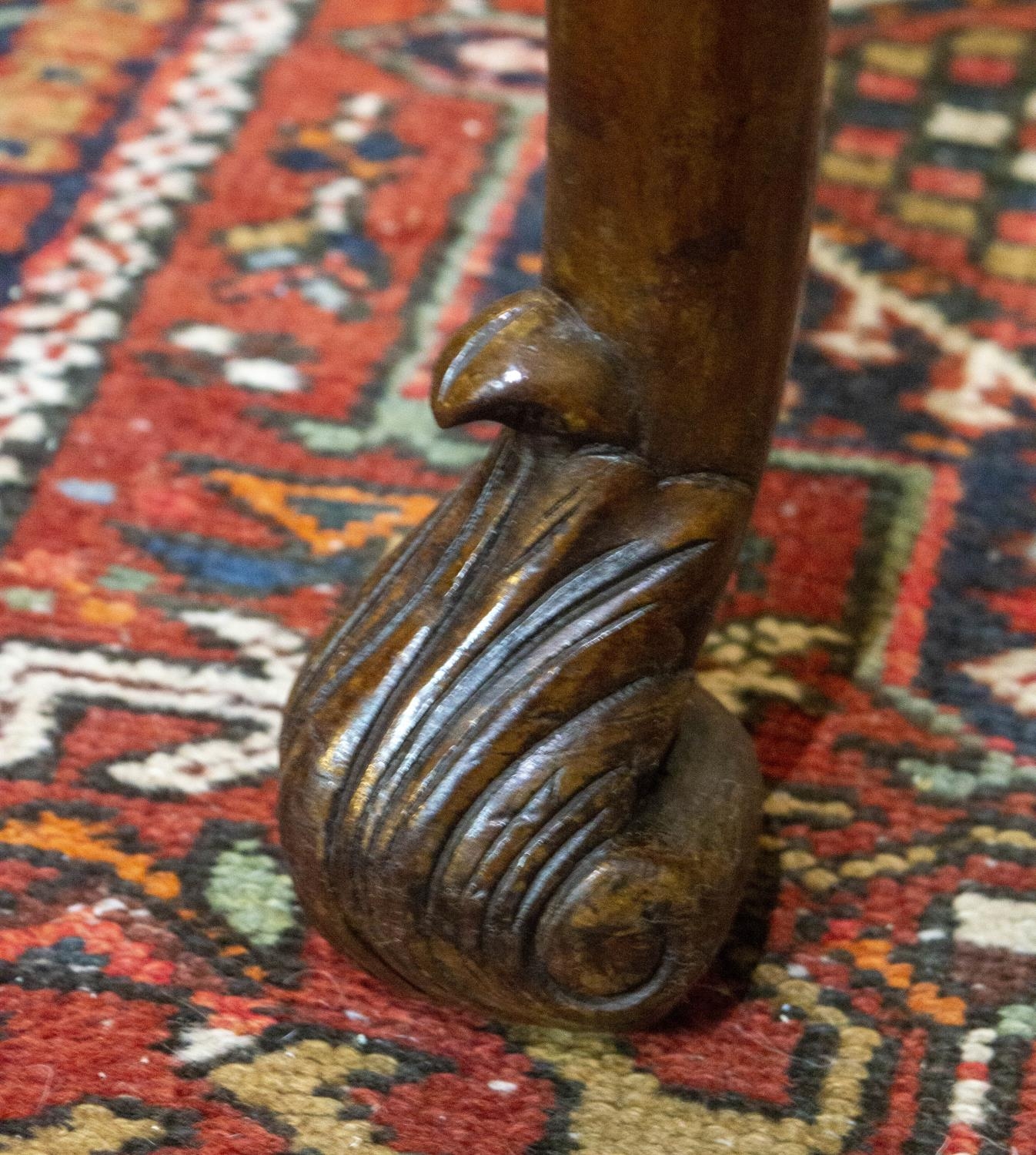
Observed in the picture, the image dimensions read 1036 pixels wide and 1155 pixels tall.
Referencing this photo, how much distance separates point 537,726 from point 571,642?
0.04 meters

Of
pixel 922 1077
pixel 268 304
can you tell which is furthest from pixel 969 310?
pixel 922 1077

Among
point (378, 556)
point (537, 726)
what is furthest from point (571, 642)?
point (378, 556)

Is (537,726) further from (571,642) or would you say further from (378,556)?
(378,556)

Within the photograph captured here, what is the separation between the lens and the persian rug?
698 millimetres

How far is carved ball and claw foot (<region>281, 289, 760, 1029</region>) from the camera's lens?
0.65 m

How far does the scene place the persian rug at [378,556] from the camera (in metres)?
0.70

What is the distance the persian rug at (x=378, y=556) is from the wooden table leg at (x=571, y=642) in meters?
0.05

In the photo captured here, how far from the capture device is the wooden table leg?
63 centimetres

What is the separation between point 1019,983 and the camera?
0.75m

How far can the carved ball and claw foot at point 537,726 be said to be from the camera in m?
0.65

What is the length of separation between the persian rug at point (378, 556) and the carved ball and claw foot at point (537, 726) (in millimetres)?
77

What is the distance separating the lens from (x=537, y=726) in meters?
0.65

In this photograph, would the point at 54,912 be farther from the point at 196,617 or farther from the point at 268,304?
the point at 268,304

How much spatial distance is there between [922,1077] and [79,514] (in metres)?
0.67
